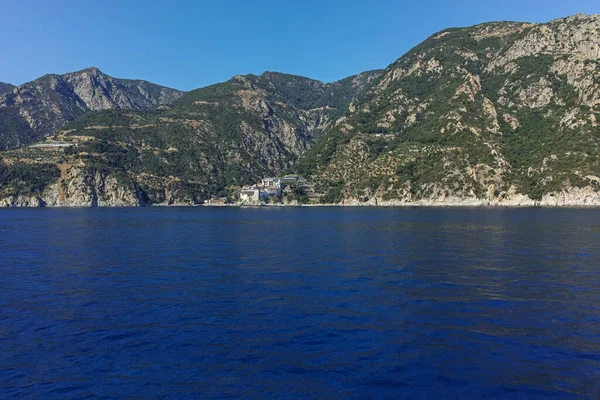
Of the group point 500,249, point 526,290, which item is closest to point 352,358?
point 526,290

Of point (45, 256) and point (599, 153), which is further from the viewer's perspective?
point (599, 153)

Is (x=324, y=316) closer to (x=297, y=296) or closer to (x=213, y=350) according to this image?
(x=297, y=296)

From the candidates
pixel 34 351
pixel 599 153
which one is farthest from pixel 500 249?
pixel 599 153

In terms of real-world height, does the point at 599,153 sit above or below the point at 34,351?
above

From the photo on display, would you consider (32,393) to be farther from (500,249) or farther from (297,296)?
(500,249)

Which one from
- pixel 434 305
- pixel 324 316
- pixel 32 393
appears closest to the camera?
pixel 32 393

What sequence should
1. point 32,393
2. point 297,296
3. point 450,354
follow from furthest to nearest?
point 297,296 < point 450,354 < point 32,393
